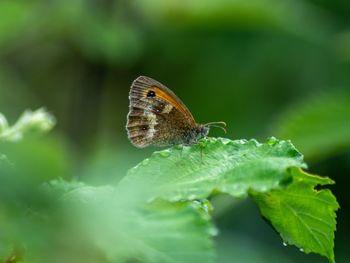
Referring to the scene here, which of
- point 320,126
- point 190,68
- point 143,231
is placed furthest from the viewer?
point 190,68

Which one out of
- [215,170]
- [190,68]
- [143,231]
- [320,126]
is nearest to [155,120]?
[215,170]

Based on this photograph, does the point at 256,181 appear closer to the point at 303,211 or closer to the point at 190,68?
the point at 303,211

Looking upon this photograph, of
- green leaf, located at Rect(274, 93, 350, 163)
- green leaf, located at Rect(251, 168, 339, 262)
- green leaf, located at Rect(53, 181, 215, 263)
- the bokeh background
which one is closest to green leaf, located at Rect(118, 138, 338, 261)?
green leaf, located at Rect(251, 168, 339, 262)

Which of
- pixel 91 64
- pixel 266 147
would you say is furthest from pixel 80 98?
pixel 266 147

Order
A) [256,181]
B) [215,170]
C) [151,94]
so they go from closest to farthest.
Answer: [256,181]
[215,170]
[151,94]

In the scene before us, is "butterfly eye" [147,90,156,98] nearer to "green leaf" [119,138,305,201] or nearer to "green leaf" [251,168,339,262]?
"green leaf" [119,138,305,201]

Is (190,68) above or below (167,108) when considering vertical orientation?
above

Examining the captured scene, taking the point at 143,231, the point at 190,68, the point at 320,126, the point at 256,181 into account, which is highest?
the point at 190,68

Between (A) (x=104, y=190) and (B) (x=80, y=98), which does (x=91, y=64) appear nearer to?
(B) (x=80, y=98)
